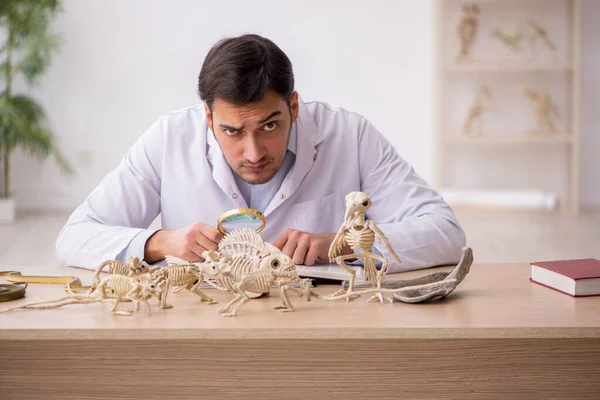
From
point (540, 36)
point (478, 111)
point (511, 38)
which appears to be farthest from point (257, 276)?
point (540, 36)

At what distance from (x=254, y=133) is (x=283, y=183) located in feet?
1.14

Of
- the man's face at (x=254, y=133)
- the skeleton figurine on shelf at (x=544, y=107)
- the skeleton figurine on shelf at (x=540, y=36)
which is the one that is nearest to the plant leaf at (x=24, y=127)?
the skeleton figurine on shelf at (x=544, y=107)

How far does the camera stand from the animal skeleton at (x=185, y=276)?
1.52 m

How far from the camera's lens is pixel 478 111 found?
6.80 m

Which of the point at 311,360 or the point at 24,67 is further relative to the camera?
the point at 24,67

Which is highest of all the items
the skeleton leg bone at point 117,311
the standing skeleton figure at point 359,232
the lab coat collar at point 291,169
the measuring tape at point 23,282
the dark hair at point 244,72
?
the dark hair at point 244,72

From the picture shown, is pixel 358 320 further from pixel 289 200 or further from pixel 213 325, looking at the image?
pixel 289 200

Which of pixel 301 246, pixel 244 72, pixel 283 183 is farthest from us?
pixel 283 183

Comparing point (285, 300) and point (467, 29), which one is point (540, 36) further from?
point (285, 300)

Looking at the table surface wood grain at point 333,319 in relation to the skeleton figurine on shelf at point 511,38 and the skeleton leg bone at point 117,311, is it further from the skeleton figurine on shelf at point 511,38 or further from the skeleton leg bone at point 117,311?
the skeleton figurine on shelf at point 511,38

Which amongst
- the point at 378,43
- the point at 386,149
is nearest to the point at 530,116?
the point at 378,43

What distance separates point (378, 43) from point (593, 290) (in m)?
5.61

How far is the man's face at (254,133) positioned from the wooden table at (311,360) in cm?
60

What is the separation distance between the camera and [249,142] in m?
2.03
